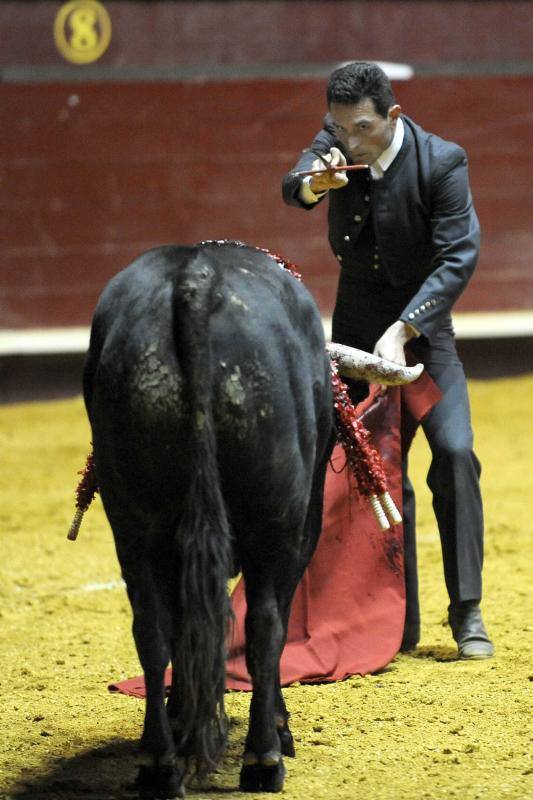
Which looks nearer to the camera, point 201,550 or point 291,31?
point 201,550

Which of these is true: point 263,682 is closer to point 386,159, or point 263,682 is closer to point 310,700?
point 310,700

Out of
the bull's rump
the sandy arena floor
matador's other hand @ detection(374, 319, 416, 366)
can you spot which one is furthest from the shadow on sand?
matador's other hand @ detection(374, 319, 416, 366)

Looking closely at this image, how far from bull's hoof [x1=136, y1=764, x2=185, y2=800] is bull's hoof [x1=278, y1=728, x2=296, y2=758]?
0.34m

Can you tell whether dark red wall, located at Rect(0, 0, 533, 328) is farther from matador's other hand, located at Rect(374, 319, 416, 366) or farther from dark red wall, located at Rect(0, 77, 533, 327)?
matador's other hand, located at Rect(374, 319, 416, 366)

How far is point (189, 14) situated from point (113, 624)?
5.50 metres

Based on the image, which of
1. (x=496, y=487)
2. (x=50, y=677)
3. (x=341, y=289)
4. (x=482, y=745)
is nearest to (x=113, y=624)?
(x=50, y=677)

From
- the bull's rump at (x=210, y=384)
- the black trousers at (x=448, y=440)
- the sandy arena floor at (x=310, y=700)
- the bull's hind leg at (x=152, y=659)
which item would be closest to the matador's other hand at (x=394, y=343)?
the black trousers at (x=448, y=440)

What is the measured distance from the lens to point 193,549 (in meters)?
2.51

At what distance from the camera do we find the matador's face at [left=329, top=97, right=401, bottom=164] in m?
3.33

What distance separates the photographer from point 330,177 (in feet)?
10.7

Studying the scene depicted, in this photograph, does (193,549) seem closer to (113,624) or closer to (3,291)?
(113,624)

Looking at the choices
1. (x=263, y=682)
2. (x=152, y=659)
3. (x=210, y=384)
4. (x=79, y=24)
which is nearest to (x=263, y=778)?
(x=263, y=682)

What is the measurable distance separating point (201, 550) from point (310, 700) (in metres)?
1.05

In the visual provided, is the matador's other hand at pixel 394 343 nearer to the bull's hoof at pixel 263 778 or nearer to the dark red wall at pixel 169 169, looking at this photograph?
the bull's hoof at pixel 263 778
